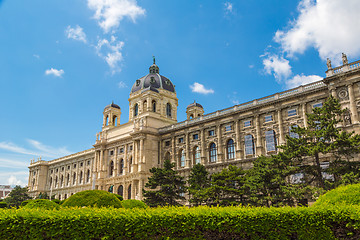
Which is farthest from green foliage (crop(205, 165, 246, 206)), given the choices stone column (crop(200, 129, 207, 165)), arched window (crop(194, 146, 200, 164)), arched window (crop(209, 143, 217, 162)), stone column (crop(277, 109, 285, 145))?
arched window (crop(194, 146, 200, 164))

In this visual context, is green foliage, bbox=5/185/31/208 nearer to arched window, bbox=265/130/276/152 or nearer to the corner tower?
the corner tower

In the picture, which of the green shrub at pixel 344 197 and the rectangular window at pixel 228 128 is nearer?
the green shrub at pixel 344 197

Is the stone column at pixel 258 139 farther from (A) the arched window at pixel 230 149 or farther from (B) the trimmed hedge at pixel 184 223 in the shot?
(B) the trimmed hedge at pixel 184 223

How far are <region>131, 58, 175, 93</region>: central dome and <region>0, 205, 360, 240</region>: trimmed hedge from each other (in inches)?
2073

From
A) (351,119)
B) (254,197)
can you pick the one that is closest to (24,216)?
(254,197)

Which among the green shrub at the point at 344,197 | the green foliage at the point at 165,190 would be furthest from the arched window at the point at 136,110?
the green shrub at the point at 344,197

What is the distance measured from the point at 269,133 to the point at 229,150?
7.10 m

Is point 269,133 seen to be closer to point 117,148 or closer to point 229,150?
point 229,150

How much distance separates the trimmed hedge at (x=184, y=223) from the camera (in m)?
10.6

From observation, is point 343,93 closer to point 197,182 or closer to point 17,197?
point 197,182

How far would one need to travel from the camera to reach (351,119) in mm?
31469

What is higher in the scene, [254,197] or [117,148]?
[117,148]

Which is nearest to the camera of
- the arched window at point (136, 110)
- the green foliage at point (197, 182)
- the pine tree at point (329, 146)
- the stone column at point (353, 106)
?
the pine tree at point (329, 146)

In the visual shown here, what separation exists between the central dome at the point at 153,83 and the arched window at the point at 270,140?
29.7 meters
